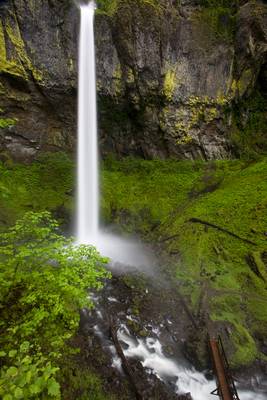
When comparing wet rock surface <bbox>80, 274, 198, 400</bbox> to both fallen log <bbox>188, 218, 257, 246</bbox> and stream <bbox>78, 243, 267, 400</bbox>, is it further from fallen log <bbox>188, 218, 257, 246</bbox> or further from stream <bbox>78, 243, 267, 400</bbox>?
fallen log <bbox>188, 218, 257, 246</bbox>

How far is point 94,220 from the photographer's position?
1310cm

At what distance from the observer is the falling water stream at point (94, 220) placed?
556 centimetres

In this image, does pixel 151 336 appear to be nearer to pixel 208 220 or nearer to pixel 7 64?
pixel 208 220

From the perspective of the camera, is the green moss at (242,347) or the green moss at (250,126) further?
the green moss at (250,126)

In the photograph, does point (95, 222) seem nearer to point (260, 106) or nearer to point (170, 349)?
point (170, 349)

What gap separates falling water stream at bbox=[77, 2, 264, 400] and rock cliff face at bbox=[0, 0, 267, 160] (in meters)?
0.51

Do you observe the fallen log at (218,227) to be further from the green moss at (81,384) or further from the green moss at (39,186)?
the green moss at (81,384)

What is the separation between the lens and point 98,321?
666 cm

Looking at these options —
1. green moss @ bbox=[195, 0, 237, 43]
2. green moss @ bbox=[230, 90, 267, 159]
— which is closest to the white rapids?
green moss @ bbox=[230, 90, 267, 159]

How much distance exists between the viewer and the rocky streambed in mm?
5199

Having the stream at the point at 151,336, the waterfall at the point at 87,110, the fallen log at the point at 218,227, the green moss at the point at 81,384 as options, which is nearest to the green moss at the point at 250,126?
the fallen log at the point at 218,227

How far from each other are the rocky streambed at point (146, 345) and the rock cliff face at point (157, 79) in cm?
1016

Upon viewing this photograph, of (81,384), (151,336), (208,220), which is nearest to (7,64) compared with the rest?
(208,220)

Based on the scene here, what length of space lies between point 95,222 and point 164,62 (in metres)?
10.2
